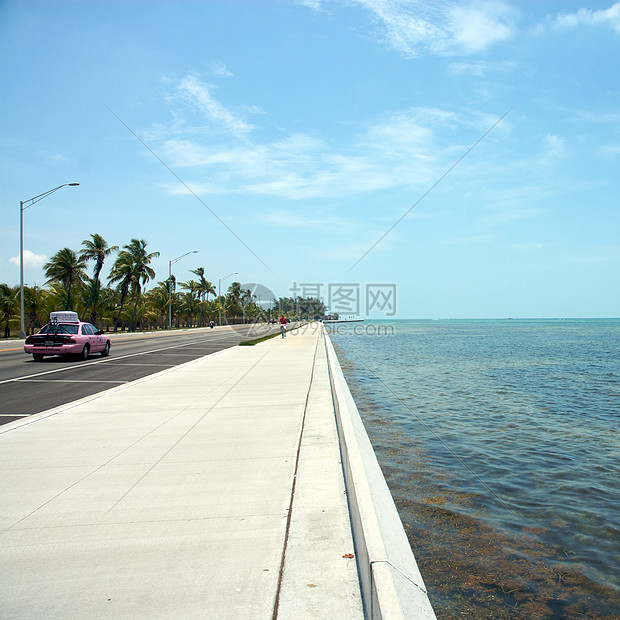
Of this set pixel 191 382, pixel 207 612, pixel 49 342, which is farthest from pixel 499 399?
pixel 49 342

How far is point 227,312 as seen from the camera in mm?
134875

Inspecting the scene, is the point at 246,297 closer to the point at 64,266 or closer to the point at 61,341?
the point at 64,266

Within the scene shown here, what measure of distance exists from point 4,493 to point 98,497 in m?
1.02

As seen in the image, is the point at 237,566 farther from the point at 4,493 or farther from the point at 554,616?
the point at 4,493

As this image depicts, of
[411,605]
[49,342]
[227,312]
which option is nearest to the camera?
[411,605]

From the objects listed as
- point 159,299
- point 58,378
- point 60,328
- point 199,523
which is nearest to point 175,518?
point 199,523

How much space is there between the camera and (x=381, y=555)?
371 cm

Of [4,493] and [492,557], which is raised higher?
[4,493]

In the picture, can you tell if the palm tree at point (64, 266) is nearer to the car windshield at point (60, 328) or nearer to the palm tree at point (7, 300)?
the palm tree at point (7, 300)

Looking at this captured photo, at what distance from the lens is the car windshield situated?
72.3 ft

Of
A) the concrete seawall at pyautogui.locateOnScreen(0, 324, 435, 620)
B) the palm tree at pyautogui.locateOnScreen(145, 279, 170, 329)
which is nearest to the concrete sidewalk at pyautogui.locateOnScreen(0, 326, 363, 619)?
the concrete seawall at pyautogui.locateOnScreen(0, 324, 435, 620)

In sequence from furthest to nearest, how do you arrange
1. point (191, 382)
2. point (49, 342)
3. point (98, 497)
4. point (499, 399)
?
point (49, 342) < point (499, 399) < point (191, 382) < point (98, 497)

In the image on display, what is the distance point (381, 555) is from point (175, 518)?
2.06 meters

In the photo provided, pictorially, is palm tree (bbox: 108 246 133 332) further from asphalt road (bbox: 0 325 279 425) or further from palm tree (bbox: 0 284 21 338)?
asphalt road (bbox: 0 325 279 425)
